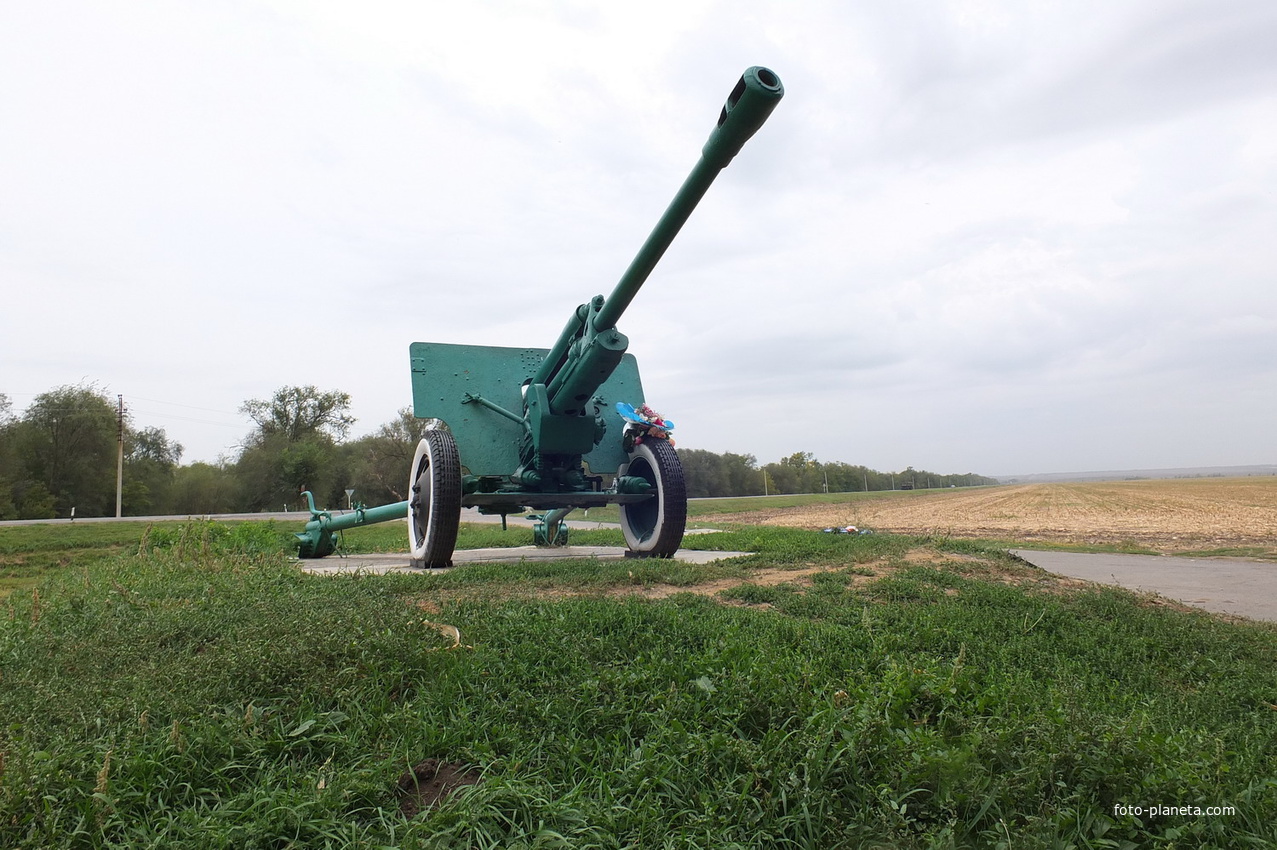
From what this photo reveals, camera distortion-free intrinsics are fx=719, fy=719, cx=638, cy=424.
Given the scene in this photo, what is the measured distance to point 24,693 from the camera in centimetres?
249

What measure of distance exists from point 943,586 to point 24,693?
203 inches

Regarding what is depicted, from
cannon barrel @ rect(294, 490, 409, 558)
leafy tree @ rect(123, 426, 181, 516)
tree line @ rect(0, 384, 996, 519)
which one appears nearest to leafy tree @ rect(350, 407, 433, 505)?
tree line @ rect(0, 384, 996, 519)

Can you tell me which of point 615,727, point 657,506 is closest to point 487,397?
point 657,506

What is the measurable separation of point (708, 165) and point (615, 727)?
3570 mm

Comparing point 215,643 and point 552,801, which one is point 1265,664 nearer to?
point 552,801

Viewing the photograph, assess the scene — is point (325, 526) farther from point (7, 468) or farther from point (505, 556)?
point (7, 468)

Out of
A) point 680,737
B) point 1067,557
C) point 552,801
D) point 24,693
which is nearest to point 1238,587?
point 1067,557

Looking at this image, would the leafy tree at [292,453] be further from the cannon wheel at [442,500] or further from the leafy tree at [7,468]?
the cannon wheel at [442,500]

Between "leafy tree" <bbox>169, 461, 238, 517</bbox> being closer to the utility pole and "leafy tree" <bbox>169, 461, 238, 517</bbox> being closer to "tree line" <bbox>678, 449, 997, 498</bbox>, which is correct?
the utility pole

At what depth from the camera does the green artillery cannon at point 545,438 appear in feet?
21.1

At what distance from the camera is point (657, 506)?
303 inches

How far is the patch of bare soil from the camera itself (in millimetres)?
1987

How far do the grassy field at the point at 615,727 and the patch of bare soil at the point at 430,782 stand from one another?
0.04 ft

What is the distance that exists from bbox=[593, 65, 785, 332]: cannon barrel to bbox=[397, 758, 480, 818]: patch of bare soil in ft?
11.8
